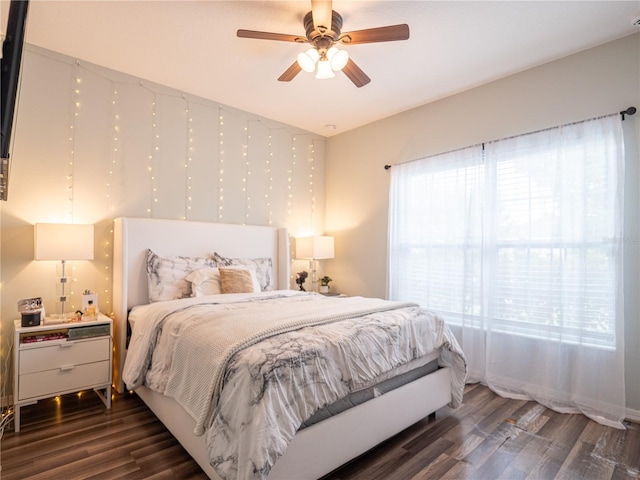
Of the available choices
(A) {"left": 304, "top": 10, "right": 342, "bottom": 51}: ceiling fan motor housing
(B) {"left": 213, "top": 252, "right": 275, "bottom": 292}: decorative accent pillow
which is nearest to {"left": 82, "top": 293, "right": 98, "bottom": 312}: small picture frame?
(B) {"left": 213, "top": 252, "right": 275, "bottom": 292}: decorative accent pillow

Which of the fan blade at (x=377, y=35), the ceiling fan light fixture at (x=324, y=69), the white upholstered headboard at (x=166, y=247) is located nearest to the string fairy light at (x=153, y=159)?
the white upholstered headboard at (x=166, y=247)

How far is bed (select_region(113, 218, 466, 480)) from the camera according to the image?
5.53 ft

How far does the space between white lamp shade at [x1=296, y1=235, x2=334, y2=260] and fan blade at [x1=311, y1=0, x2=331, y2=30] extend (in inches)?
101

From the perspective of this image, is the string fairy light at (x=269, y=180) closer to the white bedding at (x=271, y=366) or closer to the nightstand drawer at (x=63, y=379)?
the white bedding at (x=271, y=366)

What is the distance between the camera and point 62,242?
2596 millimetres

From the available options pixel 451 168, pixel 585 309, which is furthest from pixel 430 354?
pixel 451 168

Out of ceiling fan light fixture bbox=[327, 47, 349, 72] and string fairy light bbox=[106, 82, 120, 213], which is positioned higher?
ceiling fan light fixture bbox=[327, 47, 349, 72]

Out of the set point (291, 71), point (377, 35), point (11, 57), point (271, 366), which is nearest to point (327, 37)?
point (377, 35)

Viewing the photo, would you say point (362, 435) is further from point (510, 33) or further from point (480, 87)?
point (480, 87)

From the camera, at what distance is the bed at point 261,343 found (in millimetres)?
1685

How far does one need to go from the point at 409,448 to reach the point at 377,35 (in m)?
2.56

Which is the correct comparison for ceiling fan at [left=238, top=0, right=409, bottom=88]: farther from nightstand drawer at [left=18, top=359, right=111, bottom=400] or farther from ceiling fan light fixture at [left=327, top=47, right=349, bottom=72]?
nightstand drawer at [left=18, top=359, right=111, bottom=400]

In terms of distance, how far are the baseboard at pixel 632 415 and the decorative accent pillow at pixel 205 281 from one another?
3367 millimetres

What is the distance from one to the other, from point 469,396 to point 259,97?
3.52m
